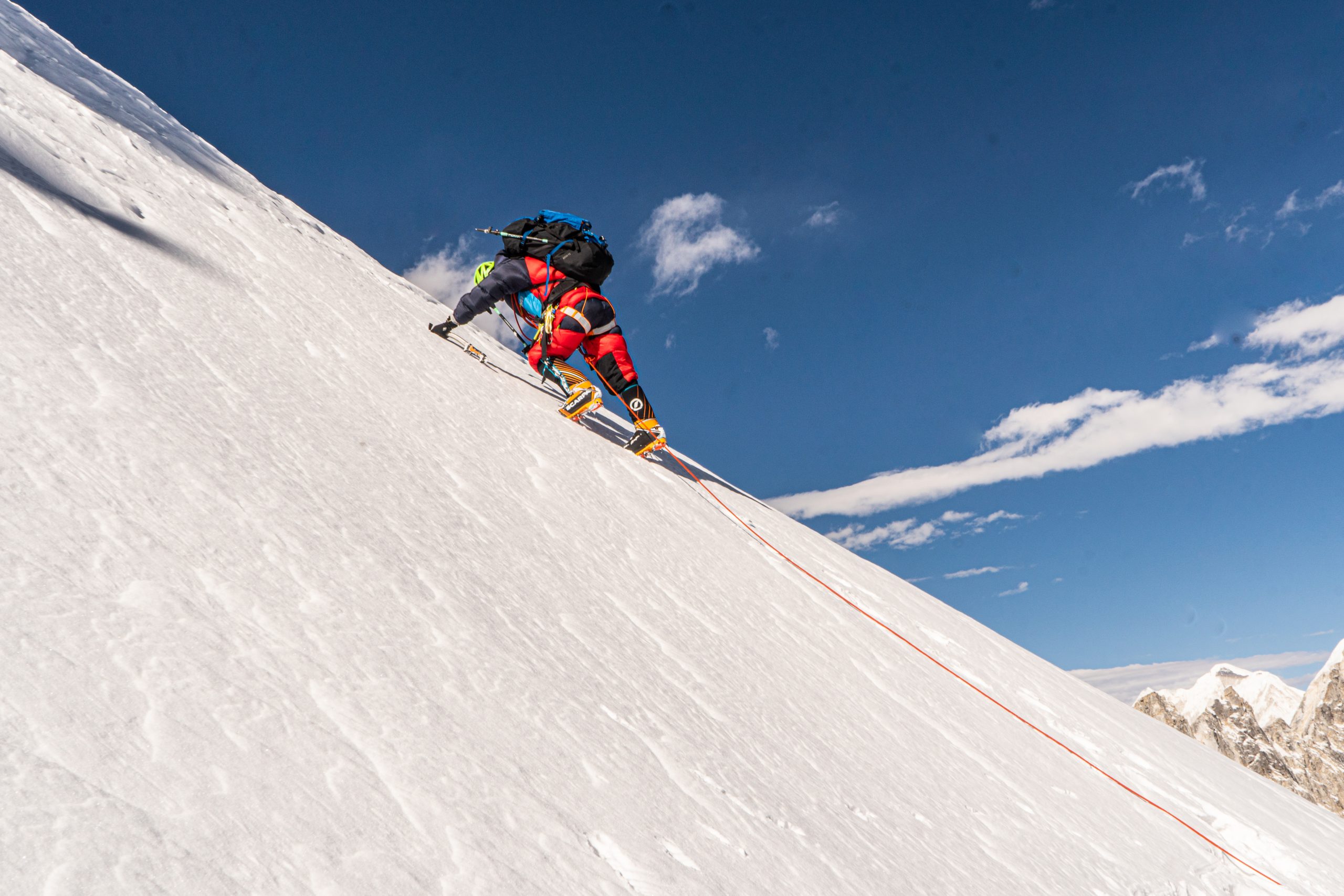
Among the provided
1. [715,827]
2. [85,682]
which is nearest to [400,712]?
[85,682]

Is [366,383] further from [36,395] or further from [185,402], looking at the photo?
[36,395]

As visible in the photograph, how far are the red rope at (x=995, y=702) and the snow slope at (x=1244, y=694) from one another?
258ft

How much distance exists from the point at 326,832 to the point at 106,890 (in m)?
0.31

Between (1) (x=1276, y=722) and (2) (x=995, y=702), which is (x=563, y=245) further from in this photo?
(1) (x=1276, y=722)

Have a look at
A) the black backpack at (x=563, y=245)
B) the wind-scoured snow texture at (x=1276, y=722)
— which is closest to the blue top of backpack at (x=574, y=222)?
the black backpack at (x=563, y=245)

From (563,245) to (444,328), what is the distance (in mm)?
1185

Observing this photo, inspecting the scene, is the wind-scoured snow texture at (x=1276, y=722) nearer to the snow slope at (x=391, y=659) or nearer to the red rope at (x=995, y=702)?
the red rope at (x=995, y=702)

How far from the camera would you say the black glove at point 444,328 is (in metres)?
6.14

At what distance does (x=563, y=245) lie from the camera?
6.15 metres

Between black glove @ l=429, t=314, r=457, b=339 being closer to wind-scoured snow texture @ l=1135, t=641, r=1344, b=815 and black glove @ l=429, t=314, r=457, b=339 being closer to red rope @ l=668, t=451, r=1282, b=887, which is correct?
red rope @ l=668, t=451, r=1282, b=887

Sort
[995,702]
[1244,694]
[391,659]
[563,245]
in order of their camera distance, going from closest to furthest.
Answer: [391,659], [995,702], [563,245], [1244,694]

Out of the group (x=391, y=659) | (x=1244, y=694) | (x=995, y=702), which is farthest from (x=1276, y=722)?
(x=391, y=659)

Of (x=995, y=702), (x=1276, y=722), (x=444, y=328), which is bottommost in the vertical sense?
(x=995, y=702)

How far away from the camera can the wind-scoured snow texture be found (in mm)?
67875
